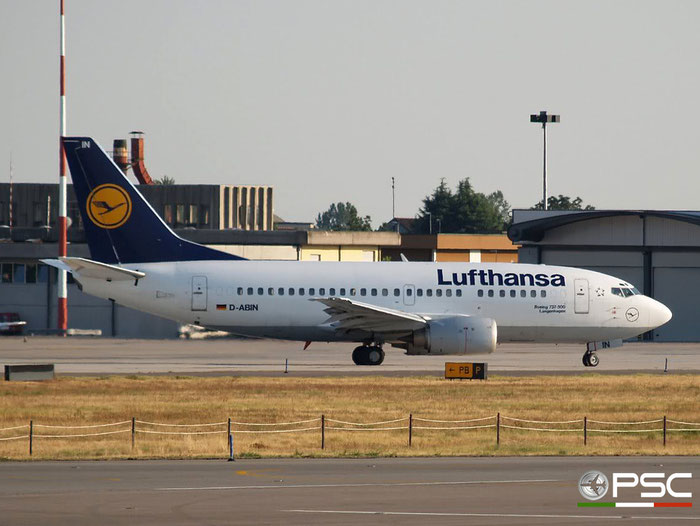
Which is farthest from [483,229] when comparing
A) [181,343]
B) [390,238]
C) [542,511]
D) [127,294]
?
[542,511]

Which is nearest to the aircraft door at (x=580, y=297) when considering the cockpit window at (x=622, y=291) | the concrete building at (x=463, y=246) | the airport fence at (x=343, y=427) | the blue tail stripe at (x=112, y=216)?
the cockpit window at (x=622, y=291)

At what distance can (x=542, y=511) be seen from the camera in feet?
61.2

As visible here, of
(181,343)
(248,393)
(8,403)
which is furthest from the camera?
(181,343)

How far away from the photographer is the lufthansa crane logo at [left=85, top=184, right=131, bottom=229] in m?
48.2

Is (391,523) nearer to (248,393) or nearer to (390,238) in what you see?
(248,393)

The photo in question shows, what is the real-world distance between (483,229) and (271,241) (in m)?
97.2

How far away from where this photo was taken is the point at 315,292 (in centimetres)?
4834

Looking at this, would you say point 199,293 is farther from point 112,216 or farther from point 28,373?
point 28,373

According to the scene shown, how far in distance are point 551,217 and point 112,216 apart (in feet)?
103

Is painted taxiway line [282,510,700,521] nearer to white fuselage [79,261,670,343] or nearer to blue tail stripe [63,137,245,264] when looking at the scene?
white fuselage [79,261,670,343]

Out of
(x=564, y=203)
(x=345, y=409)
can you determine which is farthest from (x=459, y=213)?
(x=345, y=409)

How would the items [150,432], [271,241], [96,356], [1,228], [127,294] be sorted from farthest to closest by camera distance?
1. [1,228]
2. [271,241]
3. [96,356]
4. [127,294]
5. [150,432]

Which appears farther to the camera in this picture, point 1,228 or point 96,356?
point 1,228

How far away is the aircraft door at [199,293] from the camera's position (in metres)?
47.7
